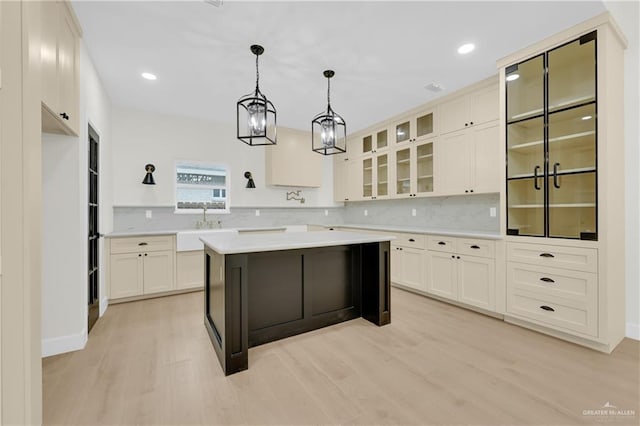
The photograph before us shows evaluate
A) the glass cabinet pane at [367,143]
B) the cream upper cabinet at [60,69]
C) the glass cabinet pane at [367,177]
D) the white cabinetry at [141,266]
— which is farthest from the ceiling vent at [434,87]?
the white cabinetry at [141,266]

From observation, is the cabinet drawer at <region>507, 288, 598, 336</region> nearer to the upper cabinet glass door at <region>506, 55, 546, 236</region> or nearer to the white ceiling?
the upper cabinet glass door at <region>506, 55, 546, 236</region>

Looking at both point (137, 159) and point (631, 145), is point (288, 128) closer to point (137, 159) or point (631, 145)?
point (137, 159)

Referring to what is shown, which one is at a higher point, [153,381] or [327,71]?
[327,71]

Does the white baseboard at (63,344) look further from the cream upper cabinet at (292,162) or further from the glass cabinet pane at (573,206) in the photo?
the glass cabinet pane at (573,206)

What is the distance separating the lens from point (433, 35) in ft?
8.00

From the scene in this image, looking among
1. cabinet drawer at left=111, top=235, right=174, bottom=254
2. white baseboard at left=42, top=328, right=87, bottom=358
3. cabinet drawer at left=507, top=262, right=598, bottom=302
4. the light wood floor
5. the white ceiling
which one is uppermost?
the white ceiling

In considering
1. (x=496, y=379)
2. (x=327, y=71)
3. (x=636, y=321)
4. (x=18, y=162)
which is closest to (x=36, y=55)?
(x=18, y=162)

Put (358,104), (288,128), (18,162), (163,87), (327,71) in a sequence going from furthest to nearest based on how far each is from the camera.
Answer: (288,128) < (358,104) < (163,87) < (327,71) < (18,162)

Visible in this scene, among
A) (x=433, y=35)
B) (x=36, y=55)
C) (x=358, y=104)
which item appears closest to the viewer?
(x=36, y=55)

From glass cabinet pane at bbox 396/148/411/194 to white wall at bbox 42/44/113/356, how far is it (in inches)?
157

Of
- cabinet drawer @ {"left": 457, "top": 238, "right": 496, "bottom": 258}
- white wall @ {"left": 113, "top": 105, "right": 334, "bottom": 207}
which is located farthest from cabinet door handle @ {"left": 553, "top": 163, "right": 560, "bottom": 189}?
white wall @ {"left": 113, "top": 105, "right": 334, "bottom": 207}

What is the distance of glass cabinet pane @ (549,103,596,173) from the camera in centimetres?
243

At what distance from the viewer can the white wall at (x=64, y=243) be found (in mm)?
2293

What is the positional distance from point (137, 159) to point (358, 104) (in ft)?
11.1
